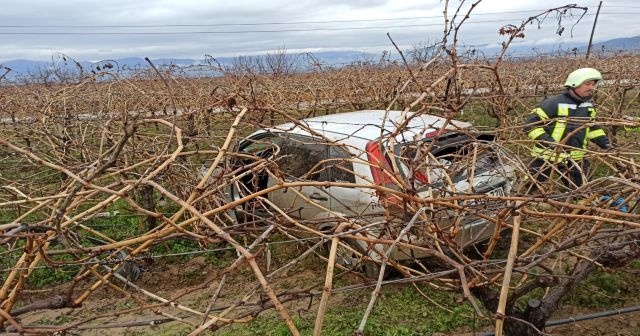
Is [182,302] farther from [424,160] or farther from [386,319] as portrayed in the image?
[424,160]

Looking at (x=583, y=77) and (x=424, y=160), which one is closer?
(x=424, y=160)

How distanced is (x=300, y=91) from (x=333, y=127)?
27.3 ft

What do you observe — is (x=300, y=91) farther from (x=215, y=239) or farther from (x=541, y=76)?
(x=215, y=239)

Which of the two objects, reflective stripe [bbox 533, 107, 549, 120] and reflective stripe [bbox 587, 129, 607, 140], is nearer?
reflective stripe [bbox 533, 107, 549, 120]

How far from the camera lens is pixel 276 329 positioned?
3.87 meters

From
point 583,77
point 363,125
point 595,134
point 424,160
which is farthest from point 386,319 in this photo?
point 583,77

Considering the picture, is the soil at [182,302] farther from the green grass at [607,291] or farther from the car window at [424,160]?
the car window at [424,160]

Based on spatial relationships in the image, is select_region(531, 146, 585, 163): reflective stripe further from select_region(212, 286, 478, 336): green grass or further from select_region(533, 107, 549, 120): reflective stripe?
select_region(212, 286, 478, 336): green grass

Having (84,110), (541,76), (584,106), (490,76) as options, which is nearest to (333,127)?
(584,106)

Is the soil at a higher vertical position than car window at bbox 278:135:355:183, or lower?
lower

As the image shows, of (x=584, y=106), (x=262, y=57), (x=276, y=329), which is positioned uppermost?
(x=262, y=57)

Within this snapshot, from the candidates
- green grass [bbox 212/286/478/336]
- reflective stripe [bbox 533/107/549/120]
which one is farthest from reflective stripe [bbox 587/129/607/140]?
green grass [bbox 212/286/478/336]

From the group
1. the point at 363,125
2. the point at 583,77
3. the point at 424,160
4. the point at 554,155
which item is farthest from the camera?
the point at 583,77

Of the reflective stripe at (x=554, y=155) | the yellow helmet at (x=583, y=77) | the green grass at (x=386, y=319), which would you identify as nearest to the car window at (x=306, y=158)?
the green grass at (x=386, y=319)
